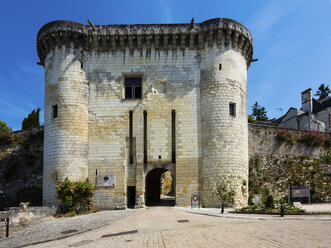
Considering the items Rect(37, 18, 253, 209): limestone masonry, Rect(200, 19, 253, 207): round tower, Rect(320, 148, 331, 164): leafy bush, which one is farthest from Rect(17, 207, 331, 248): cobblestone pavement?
Rect(320, 148, 331, 164): leafy bush

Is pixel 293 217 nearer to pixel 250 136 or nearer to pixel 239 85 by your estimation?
pixel 239 85

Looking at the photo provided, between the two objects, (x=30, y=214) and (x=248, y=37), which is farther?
(x=248, y=37)

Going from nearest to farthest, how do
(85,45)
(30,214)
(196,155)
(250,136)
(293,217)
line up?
(293,217), (30,214), (196,155), (85,45), (250,136)

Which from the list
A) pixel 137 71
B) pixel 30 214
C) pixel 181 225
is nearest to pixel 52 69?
pixel 137 71

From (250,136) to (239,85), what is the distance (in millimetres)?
4487

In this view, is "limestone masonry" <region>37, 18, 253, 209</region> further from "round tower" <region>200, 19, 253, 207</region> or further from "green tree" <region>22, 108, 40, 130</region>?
"green tree" <region>22, 108, 40, 130</region>

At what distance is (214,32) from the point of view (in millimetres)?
18219

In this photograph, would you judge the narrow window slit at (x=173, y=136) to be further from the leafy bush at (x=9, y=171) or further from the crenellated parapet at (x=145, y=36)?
the leafy bush at (x=9, y=171)

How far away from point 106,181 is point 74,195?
188 cm

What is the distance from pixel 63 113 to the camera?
17.6m

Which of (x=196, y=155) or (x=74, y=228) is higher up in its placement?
(x=196, y=155)

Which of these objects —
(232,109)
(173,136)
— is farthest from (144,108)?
(232,109)

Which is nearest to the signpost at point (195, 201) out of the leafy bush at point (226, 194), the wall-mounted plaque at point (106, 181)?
the leafy bush at point (226, 194)

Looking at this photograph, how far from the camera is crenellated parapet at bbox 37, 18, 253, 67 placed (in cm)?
1812
